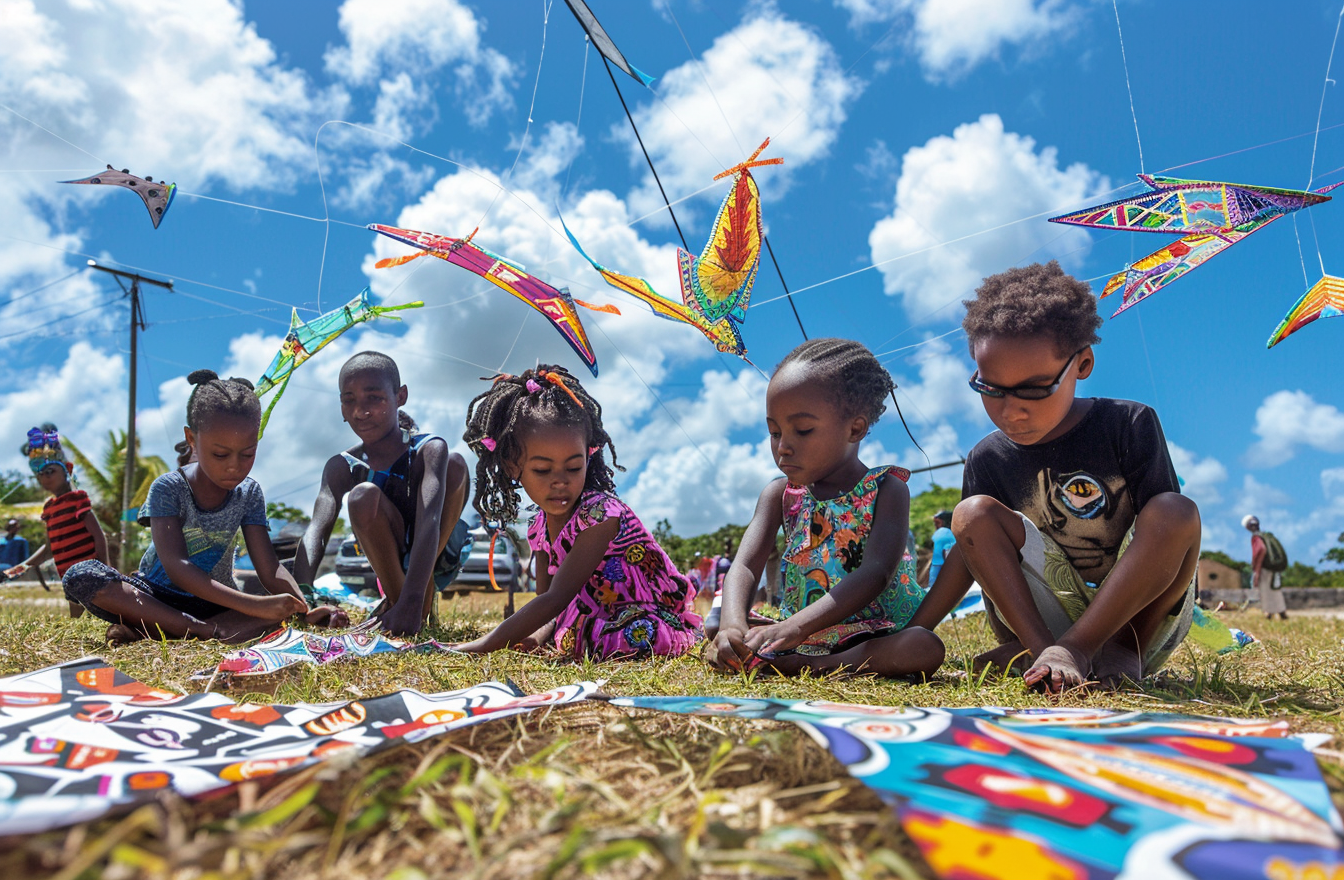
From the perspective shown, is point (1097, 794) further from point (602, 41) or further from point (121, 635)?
point (602, 41)

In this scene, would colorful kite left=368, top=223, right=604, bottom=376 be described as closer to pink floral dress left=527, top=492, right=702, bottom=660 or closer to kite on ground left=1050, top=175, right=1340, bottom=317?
pink floral dress left=527, top=492, right=702, bottom=660

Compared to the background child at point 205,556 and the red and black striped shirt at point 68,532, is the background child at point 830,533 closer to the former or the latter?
the background child at point 205,556

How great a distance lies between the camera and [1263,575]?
12008mm

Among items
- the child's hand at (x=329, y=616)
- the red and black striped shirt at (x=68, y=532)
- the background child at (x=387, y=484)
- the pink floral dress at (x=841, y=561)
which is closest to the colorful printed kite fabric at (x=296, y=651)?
the child's hand at (x=329, y=616)

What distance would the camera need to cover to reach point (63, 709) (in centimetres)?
144

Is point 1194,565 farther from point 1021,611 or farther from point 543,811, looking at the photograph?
point 543,811

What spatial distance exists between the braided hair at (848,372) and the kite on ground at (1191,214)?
4228 millimetres

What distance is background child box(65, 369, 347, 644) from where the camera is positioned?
354cm

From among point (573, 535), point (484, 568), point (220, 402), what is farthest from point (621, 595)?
point (484, 568)

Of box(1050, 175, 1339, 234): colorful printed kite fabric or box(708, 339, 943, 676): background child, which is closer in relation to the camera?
box(708, 339, 943, 676): background child

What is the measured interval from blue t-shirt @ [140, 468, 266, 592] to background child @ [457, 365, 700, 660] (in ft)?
4.06

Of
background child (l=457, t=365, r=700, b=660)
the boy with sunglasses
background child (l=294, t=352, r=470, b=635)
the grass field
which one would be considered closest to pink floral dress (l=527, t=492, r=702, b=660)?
background child (l=457, t=365, r=700, b=660)

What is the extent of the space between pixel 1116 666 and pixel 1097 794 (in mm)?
1643

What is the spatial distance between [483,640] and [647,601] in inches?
27.9
